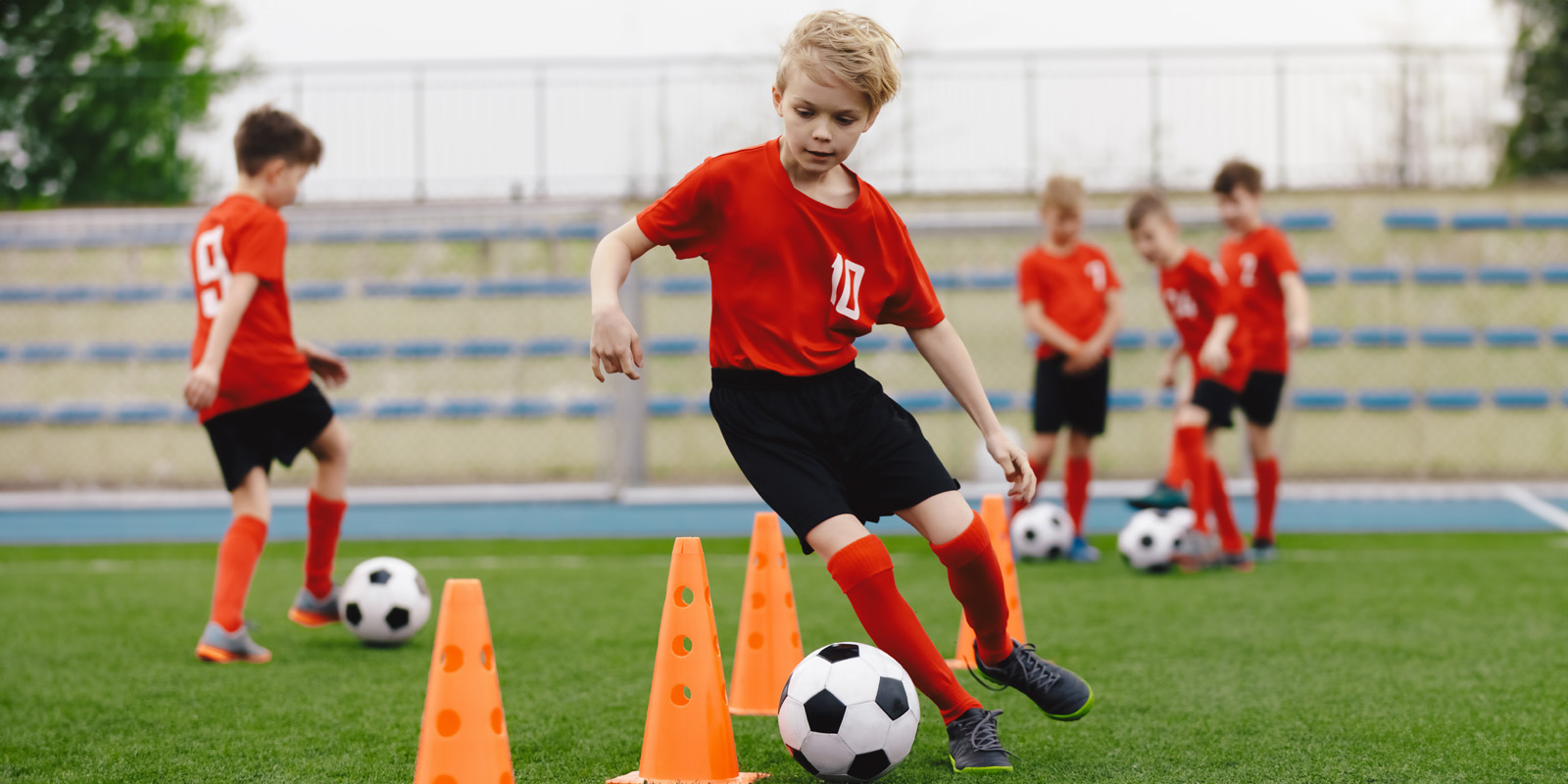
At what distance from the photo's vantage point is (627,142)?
1248 centimetres

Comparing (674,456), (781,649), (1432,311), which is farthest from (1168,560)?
(1432,311)

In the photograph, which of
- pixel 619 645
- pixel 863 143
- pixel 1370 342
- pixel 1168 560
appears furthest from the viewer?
pixel 863 143

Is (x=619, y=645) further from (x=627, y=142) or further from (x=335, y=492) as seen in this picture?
(x=627, y=142)

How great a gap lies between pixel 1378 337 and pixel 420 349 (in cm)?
848

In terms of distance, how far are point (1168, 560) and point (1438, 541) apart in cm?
272

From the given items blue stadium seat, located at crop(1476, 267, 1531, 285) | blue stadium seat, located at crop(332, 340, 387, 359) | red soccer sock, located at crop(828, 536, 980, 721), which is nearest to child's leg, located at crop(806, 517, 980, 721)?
red soccer sock, located at crop(828, 536, 980, 721)

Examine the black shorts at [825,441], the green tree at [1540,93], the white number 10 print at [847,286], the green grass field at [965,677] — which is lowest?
the green grass field at [965,677]

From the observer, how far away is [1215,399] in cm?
647

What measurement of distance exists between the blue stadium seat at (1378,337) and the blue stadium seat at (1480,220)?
110 cm

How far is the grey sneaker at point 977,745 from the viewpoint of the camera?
276 cm

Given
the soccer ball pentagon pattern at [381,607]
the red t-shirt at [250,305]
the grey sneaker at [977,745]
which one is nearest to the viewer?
the grey sneaker at [977,745]

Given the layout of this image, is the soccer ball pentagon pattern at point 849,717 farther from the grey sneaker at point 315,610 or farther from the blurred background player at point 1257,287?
the blurred background player at point 1257,287

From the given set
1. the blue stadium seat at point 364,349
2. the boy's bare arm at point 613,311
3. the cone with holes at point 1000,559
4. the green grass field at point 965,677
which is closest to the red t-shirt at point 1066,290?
the green grass field at point 965,677

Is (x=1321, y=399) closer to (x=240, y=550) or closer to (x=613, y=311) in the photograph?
(x=240, y=550)
